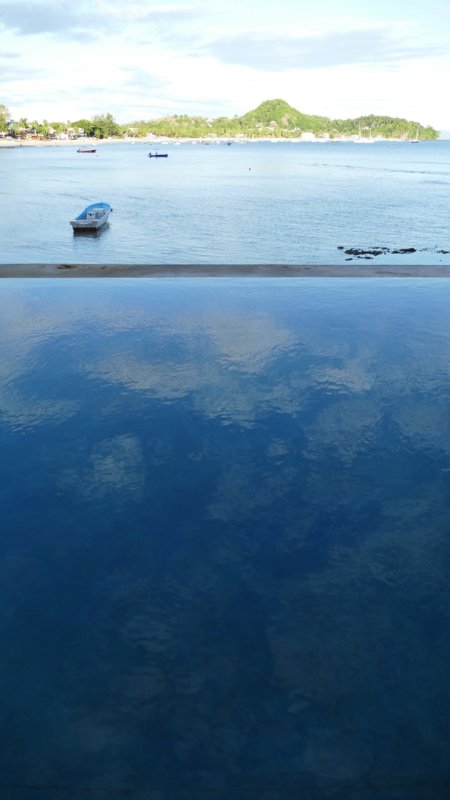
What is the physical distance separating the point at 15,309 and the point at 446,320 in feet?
34.4

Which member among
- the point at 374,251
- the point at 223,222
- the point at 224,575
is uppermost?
the point at 223,222

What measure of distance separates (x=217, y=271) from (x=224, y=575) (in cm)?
1445

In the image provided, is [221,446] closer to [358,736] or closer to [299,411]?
[299,411]

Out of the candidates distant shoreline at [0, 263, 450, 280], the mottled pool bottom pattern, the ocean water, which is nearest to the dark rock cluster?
the ocean water

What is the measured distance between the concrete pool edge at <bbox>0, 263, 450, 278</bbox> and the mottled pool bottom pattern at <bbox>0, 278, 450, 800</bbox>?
7059mm

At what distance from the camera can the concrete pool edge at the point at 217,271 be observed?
1900cm

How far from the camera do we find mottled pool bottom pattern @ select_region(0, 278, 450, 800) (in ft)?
14.1

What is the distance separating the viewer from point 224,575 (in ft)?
20.0

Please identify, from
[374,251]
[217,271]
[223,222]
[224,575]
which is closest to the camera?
[224,575]

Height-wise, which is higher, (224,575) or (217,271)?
(217,271)

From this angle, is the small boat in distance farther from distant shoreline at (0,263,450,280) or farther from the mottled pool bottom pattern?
the mottled pool bottom pattern

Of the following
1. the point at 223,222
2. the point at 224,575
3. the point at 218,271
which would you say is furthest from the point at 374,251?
the point at 224,575

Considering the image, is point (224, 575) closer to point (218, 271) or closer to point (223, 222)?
point (218, 271)

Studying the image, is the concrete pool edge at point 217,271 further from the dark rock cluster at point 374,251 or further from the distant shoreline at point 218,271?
the dark rock cluster at point 374,251
